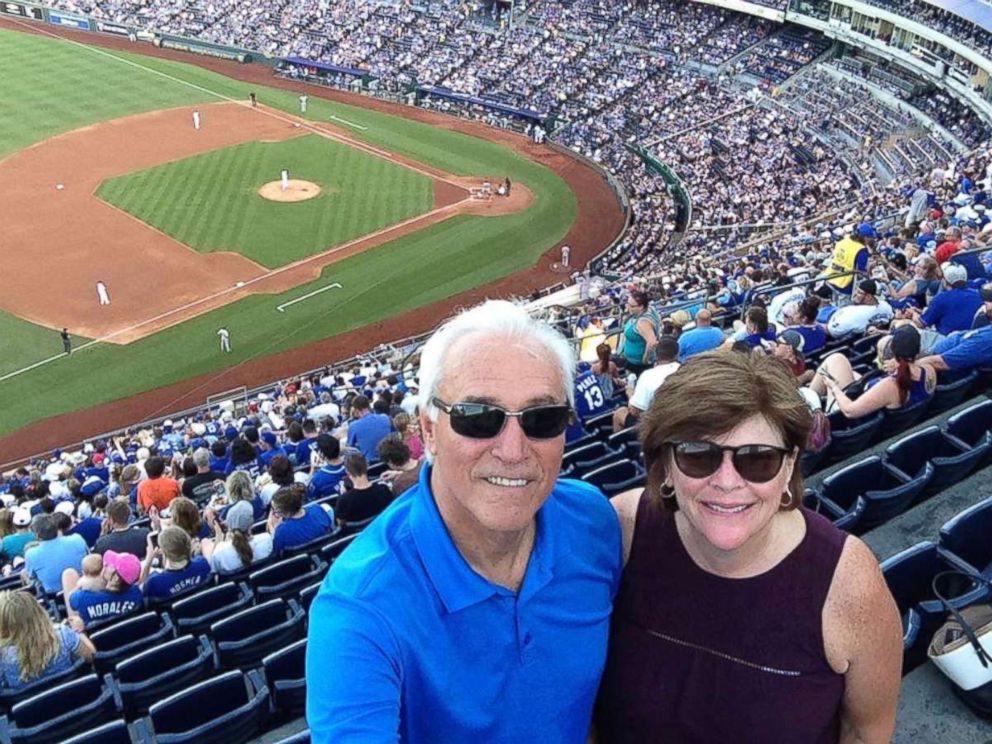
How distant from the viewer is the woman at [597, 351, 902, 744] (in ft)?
8.52

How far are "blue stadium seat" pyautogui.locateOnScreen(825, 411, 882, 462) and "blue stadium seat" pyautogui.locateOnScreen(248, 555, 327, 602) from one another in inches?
180

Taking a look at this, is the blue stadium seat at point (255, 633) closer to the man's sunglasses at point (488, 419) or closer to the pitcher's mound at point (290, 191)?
the man's sunglasses at point (488, 419)

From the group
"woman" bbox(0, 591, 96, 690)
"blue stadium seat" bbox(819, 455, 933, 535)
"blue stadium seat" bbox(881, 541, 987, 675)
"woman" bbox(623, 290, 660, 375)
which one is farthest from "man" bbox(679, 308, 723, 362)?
"woman" bbox(0, 591, 96, 690)

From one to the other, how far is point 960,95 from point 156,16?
150 ft

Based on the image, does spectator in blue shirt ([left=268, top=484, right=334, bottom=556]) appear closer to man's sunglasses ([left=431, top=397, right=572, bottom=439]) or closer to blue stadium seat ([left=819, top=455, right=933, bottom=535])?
blue stadium seat ([left=819, top=455, right=933, bottom=535])

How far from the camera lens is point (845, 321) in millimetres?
10547

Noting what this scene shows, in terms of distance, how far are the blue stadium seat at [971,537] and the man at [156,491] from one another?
8834 mm

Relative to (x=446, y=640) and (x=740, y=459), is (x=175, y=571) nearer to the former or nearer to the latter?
(x=446, y=640)

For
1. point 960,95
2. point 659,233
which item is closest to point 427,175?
point 659,233

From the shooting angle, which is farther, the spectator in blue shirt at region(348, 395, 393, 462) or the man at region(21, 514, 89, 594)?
the spectator in blue shirt at region(348, 395, 393, 462)

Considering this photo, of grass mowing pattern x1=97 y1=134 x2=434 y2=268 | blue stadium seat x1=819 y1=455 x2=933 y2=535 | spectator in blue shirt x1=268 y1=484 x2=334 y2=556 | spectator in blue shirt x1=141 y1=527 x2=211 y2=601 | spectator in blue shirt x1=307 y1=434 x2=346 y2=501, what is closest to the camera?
blue stadium seat x1=819 y1=455 x2=933 y2=535

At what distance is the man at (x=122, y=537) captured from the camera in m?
8.70

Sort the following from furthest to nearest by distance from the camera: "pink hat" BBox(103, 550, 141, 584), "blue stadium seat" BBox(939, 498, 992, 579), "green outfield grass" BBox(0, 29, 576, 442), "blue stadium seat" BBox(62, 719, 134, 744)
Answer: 1. "green outfield grass" BBox(0, 29, 576, 442)
2. "pink hat" BBox(103, 550, 141, 584)
3. "blue stadium seat" BBox(62, 719, 134, 744)
4. "blue stadium seat" BBox(939, 498, 992, 579)

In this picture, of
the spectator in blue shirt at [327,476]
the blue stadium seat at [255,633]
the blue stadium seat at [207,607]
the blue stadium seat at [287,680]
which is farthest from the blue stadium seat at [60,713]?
the spectator in blue shirt at [327,476]
